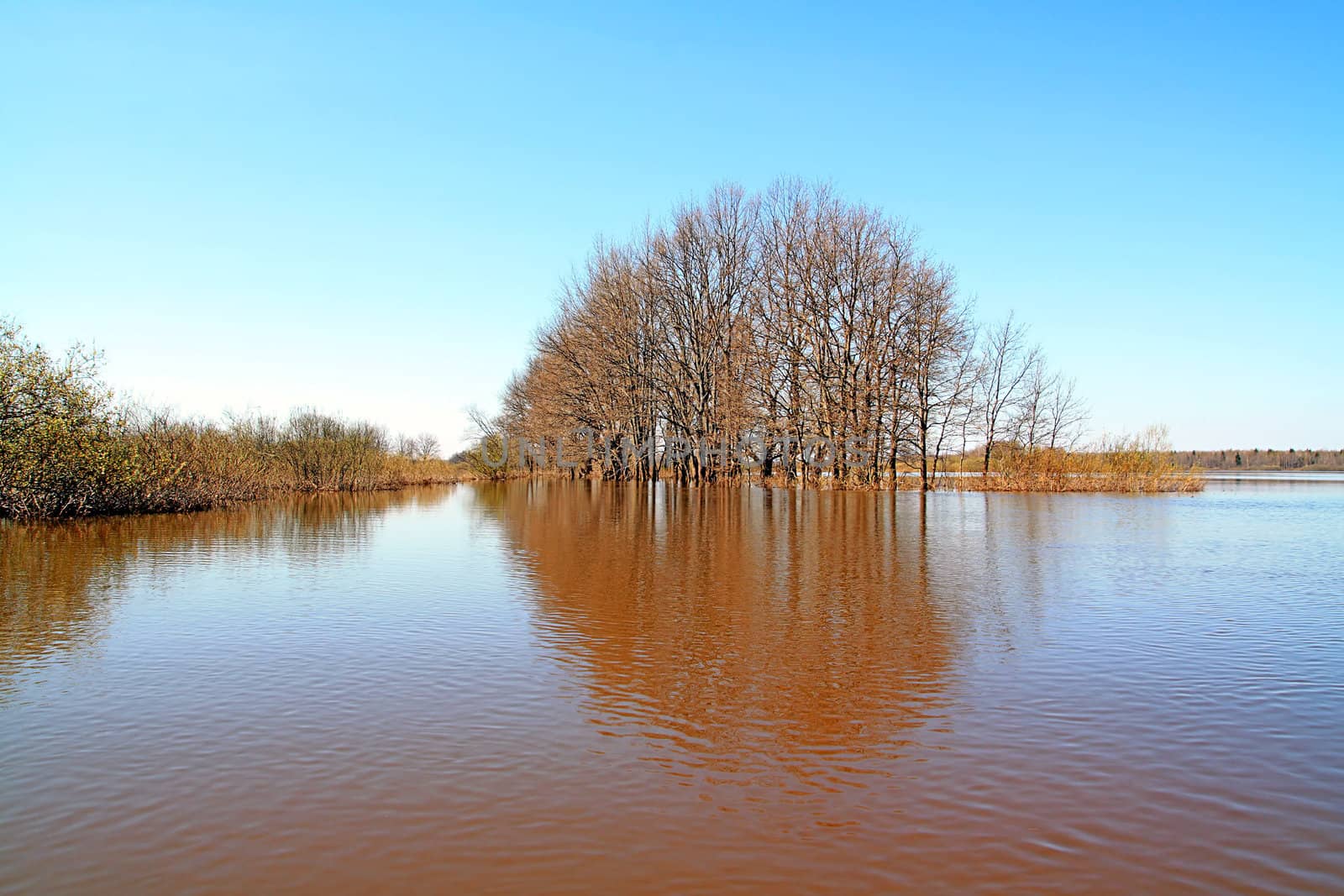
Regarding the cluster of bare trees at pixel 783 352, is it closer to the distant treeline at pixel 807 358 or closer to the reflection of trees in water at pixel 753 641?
the distant treeline at pixel 807 358

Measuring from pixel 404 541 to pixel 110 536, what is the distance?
5.18 meters

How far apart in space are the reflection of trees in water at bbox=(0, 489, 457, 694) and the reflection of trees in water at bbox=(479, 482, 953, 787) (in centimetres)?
392

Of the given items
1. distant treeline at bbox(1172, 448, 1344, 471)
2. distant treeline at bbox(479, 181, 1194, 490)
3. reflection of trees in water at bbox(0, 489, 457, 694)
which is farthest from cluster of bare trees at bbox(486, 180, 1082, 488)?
distant treeline at bbox(1172, 448, 1344, 471)

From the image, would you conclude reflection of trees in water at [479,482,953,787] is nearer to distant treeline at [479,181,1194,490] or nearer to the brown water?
the brown water

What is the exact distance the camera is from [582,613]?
27.0 ft

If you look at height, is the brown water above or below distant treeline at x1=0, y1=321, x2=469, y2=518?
below

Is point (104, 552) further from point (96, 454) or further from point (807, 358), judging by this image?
point (807, 358)

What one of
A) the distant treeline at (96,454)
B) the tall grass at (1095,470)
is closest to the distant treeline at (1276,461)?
the tall grass at (1095,470)

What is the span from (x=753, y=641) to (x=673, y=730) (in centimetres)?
228

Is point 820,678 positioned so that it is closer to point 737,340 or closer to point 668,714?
point 668,714

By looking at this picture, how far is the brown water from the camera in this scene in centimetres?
332

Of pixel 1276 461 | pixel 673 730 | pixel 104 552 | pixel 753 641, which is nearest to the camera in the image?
pixel 673 730

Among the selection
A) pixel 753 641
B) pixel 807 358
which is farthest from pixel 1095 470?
pixel 753 641

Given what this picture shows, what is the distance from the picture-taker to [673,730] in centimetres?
488
